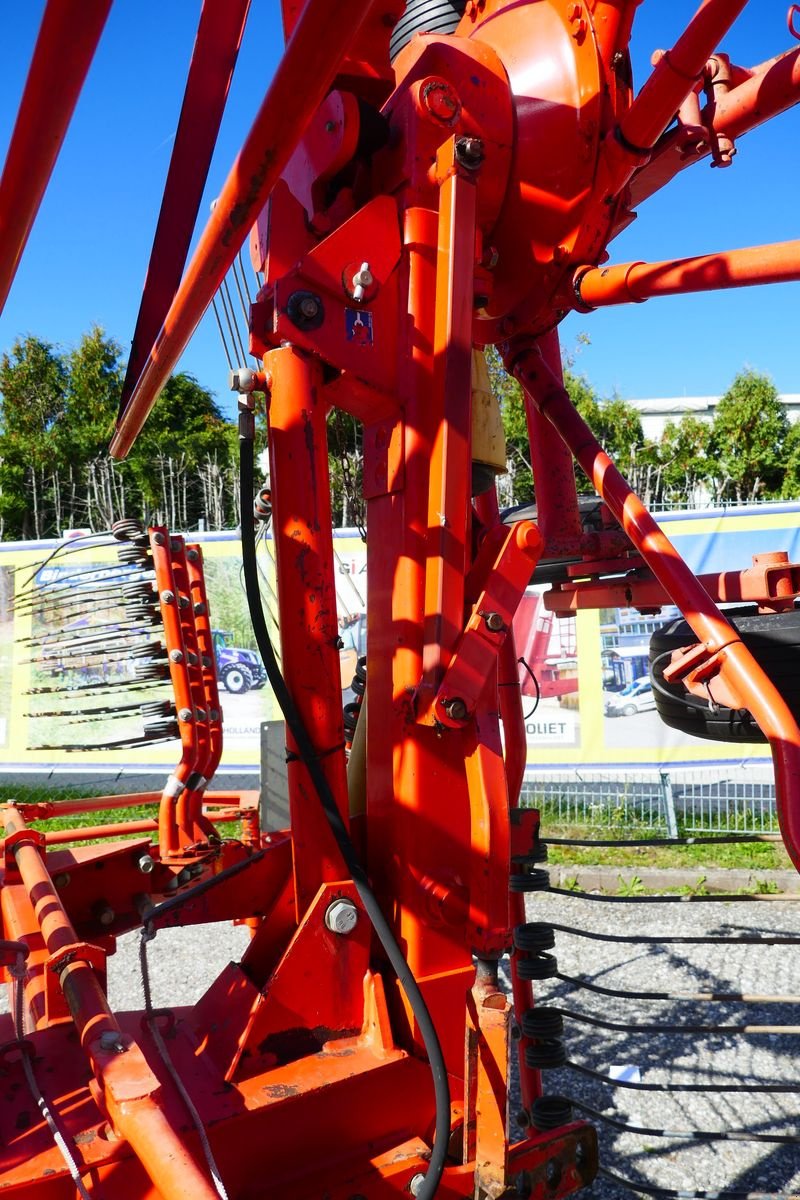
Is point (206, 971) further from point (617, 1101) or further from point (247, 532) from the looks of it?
point (247, 532)

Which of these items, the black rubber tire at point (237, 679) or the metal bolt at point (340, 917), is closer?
the metal bolt at point (340, 917)

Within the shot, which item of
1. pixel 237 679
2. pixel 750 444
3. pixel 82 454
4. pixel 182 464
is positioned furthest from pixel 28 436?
pixel 750 444

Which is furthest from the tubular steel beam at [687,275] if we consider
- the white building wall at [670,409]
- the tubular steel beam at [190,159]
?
the white building wall at [670,409]

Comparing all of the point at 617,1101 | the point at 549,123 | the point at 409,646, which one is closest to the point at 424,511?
the point at 409,646

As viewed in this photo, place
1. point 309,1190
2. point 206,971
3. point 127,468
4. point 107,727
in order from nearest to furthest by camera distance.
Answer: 1. point 309,1190
2. point 206,971
3. point 107,727
4. point 127,468

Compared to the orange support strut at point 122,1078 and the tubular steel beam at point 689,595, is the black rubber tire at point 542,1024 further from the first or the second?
the orange support strut at point 122,1078

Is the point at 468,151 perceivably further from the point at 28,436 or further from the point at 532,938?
the point at 28,436

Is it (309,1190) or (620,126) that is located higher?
(620,126)

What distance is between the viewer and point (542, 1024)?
2.69m

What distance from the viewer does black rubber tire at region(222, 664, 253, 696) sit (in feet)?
32.0

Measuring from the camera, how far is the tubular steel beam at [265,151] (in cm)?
112

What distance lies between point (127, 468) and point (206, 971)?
2467 centimetres

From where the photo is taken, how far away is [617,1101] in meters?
3.67

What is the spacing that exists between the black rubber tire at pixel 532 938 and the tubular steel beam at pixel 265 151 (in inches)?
81.0
